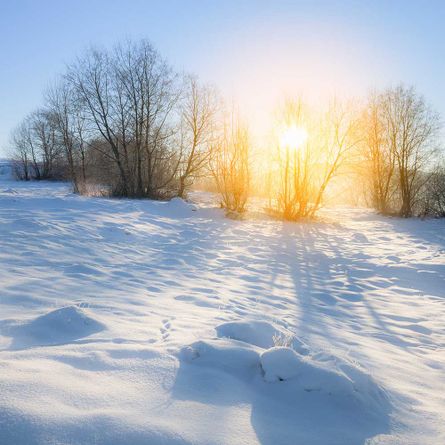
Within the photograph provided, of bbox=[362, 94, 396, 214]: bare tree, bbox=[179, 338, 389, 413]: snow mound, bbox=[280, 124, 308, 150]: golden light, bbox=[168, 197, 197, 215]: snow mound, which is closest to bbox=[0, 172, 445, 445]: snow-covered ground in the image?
bbox=[179, 338, 389, 413]: snow mound

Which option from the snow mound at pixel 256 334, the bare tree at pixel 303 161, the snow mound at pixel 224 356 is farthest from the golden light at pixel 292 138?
the snow mound at pixel 224 356

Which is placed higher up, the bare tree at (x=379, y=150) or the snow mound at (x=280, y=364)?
the bare tree at (x=379, y=150)

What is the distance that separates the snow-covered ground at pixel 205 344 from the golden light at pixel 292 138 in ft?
24.0

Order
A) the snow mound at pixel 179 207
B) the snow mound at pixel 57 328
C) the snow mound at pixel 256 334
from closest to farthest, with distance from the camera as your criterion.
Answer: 1. the snow mound at pixel 57 328
2. the snow mound at pixel 256 334
3. the snow mound at pixel 179 207

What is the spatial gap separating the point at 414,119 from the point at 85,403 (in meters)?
21.3

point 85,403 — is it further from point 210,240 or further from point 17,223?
point 210,240

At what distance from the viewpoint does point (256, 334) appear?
2.74 m

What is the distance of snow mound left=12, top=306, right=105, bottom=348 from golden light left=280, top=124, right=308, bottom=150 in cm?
1215

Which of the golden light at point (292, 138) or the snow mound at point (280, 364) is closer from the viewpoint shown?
the snow mound at point (280, 364)

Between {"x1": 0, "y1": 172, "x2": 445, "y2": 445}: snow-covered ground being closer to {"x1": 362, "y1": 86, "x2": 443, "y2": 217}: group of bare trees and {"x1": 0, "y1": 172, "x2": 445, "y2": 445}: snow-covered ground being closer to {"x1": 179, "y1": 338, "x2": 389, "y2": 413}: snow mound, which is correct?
{"x1": 179, "y1": 338, "x2": 389, "y2": 413}: snow mound

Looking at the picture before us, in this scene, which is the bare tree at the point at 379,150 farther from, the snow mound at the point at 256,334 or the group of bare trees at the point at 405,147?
the snow mound at the point at 256,334

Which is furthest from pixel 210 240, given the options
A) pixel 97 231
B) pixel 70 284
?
pixel 70 284

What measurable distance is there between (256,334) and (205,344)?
60 centimetres

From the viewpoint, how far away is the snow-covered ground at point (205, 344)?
159cm
